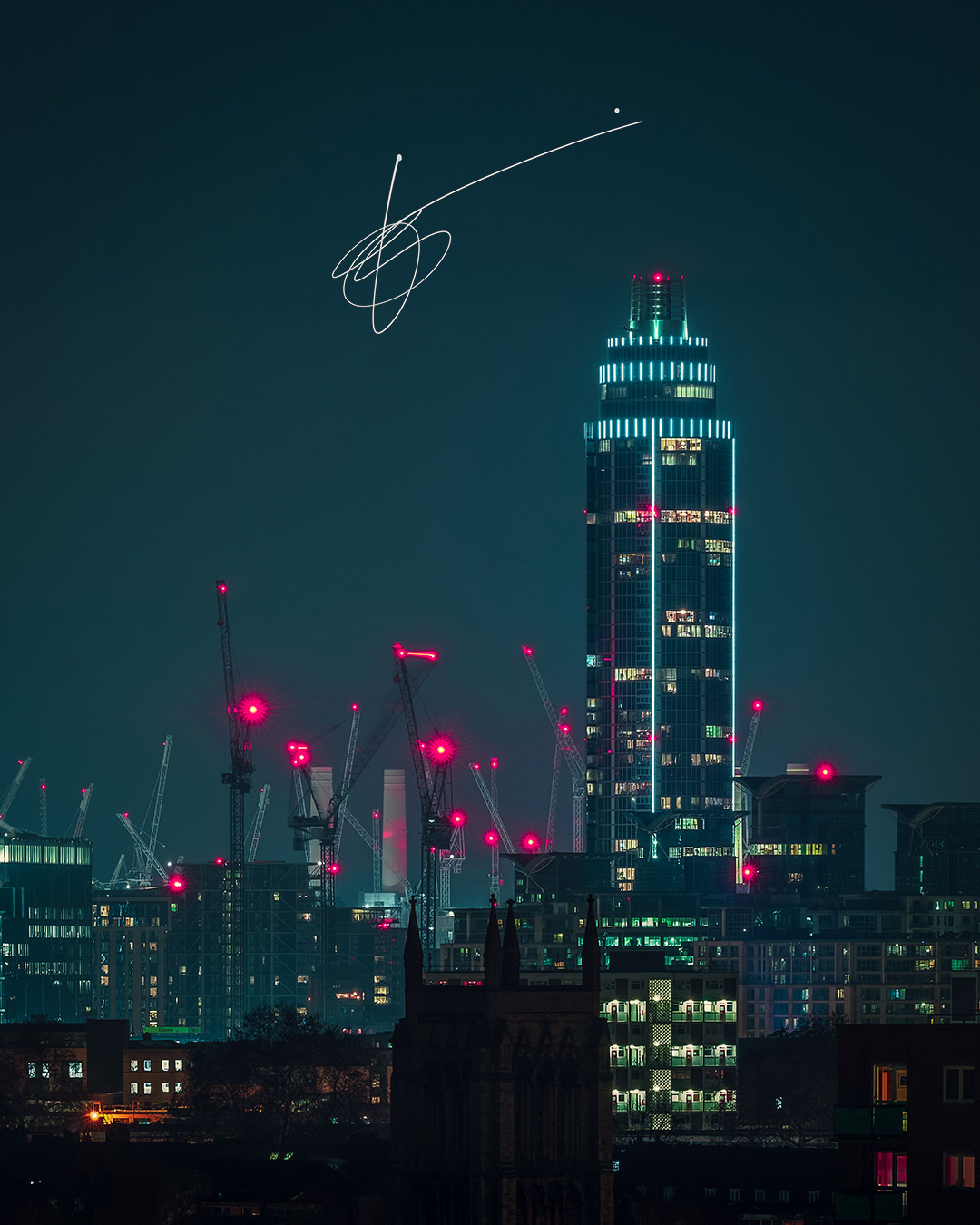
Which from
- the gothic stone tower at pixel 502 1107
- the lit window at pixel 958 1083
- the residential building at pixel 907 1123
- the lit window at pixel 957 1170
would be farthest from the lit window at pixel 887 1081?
the gothic stone tower at pixel 502 1107

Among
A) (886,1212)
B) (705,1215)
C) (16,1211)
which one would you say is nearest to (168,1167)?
(16,1211)

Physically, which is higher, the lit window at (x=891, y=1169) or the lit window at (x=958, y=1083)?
the lit window at (x=958, y=1083)

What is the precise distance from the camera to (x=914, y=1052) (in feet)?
329

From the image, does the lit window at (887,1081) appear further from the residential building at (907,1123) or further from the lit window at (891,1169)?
the lit window at (891,1169)

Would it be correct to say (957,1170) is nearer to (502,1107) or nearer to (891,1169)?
(891,1169)

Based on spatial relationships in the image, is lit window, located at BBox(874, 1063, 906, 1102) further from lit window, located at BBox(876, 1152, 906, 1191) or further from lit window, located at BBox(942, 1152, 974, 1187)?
lit window, located at BBox(942, 1152, 974, 1187)

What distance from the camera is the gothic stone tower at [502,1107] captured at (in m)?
140

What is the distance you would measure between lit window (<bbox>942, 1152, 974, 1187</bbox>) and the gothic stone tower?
4194 cm

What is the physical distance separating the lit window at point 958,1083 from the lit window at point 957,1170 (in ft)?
5.68

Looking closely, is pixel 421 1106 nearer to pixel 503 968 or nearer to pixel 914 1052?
pixel 503 968

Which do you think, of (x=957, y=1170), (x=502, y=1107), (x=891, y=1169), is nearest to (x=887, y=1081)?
(x=891, y=1169)

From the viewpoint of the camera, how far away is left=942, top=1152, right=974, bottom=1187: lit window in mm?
99625

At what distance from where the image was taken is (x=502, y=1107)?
139875 millimetres

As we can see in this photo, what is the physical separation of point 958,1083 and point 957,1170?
2.74 metres
